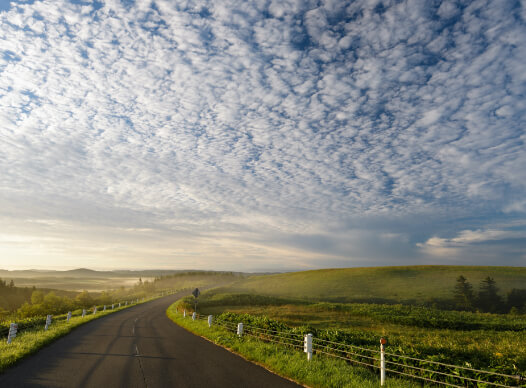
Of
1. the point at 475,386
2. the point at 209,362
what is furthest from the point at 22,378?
the point at 475,386

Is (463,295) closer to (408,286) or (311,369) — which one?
(408,286)

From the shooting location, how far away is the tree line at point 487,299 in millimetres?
56125

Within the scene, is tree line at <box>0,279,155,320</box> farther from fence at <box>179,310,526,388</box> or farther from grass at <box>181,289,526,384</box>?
fence at <box>179,310,526,388</box>

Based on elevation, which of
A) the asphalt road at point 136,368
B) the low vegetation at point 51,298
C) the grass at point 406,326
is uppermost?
the asphalt road at point 136,368

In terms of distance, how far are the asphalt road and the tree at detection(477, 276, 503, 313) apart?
64747mm

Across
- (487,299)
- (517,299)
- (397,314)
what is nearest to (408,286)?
(487,299)

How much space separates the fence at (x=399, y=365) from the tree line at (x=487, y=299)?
54.7 metres

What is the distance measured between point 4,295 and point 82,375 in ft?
452

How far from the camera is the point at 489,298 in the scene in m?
60.4

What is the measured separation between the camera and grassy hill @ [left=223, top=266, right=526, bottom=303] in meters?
61.5

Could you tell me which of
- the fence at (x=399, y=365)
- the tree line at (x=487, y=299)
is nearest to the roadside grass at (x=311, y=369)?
the fence at (x=399, y=365)

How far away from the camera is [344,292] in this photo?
6775 cm

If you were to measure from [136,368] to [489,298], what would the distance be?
238ft

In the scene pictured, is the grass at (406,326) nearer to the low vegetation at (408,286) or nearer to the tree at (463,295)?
the low vegetation at (408,286)
